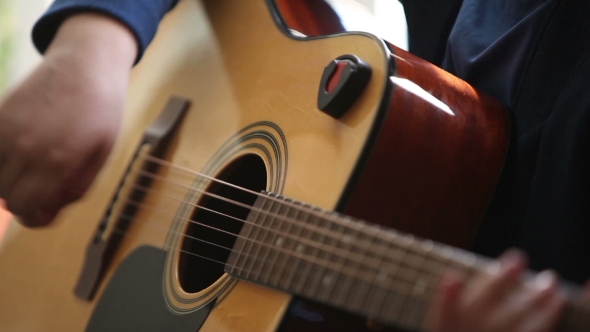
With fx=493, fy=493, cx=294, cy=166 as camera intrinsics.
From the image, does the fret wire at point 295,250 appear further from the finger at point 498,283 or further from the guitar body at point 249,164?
the finger at point 498,283

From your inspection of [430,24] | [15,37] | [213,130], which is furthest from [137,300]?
[15,37]

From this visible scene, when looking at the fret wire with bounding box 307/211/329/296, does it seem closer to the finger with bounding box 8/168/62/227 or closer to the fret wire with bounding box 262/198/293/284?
the fret wire with bounding box 262/198/293/284


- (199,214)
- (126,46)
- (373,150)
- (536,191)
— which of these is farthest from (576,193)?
(126,46)

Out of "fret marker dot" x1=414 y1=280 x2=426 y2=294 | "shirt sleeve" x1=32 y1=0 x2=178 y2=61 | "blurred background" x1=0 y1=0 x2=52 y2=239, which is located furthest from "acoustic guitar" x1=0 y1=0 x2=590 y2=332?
"blurred background" x1=0 y1=0 x2=52 y2=239

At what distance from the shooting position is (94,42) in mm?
595

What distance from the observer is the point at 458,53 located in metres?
0.70

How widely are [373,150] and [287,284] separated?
0.15 metres

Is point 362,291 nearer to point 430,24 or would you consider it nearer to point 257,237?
point 257,237

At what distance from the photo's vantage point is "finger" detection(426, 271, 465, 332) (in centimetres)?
33

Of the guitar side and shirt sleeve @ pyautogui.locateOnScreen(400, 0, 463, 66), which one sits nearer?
the guitar side

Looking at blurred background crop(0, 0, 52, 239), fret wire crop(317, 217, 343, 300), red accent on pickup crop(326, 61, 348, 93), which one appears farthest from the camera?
blurred background crop(0, 0, 52, 239)

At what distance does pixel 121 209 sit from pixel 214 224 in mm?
158

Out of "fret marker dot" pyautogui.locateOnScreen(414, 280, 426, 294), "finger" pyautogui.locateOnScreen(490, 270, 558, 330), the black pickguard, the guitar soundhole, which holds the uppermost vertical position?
"finger" pyautogui.locateOnScreen(490, 270, 558, 330)

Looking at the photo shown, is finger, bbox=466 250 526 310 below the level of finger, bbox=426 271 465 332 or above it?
above
